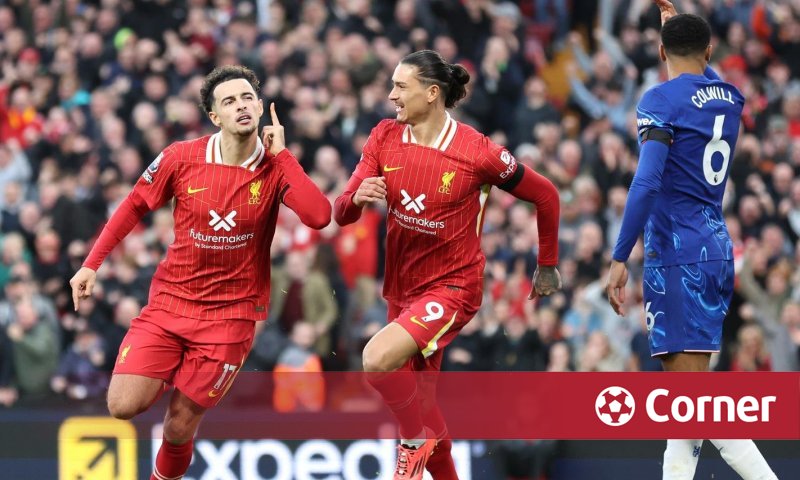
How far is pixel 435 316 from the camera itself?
316 inches

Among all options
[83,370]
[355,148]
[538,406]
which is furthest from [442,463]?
[355,148]

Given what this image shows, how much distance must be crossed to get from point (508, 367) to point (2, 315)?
4.40m

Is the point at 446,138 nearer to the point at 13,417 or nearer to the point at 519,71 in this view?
the point at 13,417

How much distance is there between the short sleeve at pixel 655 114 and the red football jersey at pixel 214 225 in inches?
73.6

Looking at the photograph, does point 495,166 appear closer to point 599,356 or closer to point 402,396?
point 402,396

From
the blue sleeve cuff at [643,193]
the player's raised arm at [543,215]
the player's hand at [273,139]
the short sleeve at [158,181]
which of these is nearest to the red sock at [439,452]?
the player's raised arm at [543,215]

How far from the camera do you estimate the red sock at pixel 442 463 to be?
8359 millimetres

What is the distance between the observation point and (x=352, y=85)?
48.3ft

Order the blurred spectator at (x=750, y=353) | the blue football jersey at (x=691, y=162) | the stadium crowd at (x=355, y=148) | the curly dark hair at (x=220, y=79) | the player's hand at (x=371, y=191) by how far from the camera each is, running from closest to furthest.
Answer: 1. the blue football jersey at (x=691, y=162)
2. the player's hand at (x=371, y=191)
3. the curly dark hair at (x=220, y=79)
4. the blurred spectator at (x=750, y=353)
5. the stadium crowd at (x=355, y=148)

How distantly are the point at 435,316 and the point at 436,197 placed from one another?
0.63m

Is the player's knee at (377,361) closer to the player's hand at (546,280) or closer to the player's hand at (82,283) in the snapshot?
the player's hand at (546,280)

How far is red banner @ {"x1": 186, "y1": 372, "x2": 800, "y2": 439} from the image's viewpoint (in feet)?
27.3

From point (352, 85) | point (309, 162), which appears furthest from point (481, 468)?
point (352, 85)

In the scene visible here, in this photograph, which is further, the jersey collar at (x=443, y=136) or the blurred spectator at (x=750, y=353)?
the blurred spectator at (x=750, y=353)
